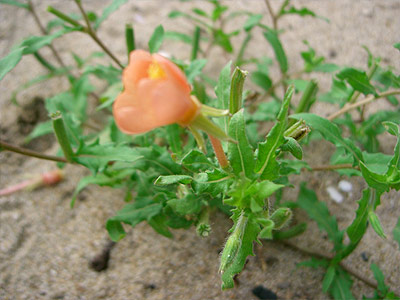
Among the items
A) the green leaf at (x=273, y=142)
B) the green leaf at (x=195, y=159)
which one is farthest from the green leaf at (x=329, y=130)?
the green leaf at (x=195, y=159)

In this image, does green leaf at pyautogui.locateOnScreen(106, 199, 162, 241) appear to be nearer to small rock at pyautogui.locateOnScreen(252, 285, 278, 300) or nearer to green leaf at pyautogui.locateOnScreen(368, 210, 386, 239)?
small rock at pyautogui.locateOnScreen(252, 285, 278, 300)

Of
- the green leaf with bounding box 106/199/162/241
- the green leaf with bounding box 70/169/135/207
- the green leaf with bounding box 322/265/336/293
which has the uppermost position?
the green leaf with bounding box 70/169/135/207

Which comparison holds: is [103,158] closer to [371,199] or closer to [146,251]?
[146,251]

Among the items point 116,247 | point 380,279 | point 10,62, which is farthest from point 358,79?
point 10,62

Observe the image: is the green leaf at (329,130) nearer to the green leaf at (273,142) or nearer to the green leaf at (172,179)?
the green leaf at (273,142)

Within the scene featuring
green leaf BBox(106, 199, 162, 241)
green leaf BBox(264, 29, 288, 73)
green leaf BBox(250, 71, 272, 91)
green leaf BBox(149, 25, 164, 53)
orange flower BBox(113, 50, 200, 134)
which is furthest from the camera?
green leaf BBox(250, 71, 272, 91)

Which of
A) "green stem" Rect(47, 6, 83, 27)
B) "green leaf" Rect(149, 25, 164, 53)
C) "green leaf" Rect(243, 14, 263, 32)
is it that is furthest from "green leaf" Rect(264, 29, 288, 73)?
"green stem" Rect(47, 6, 83, 27)
